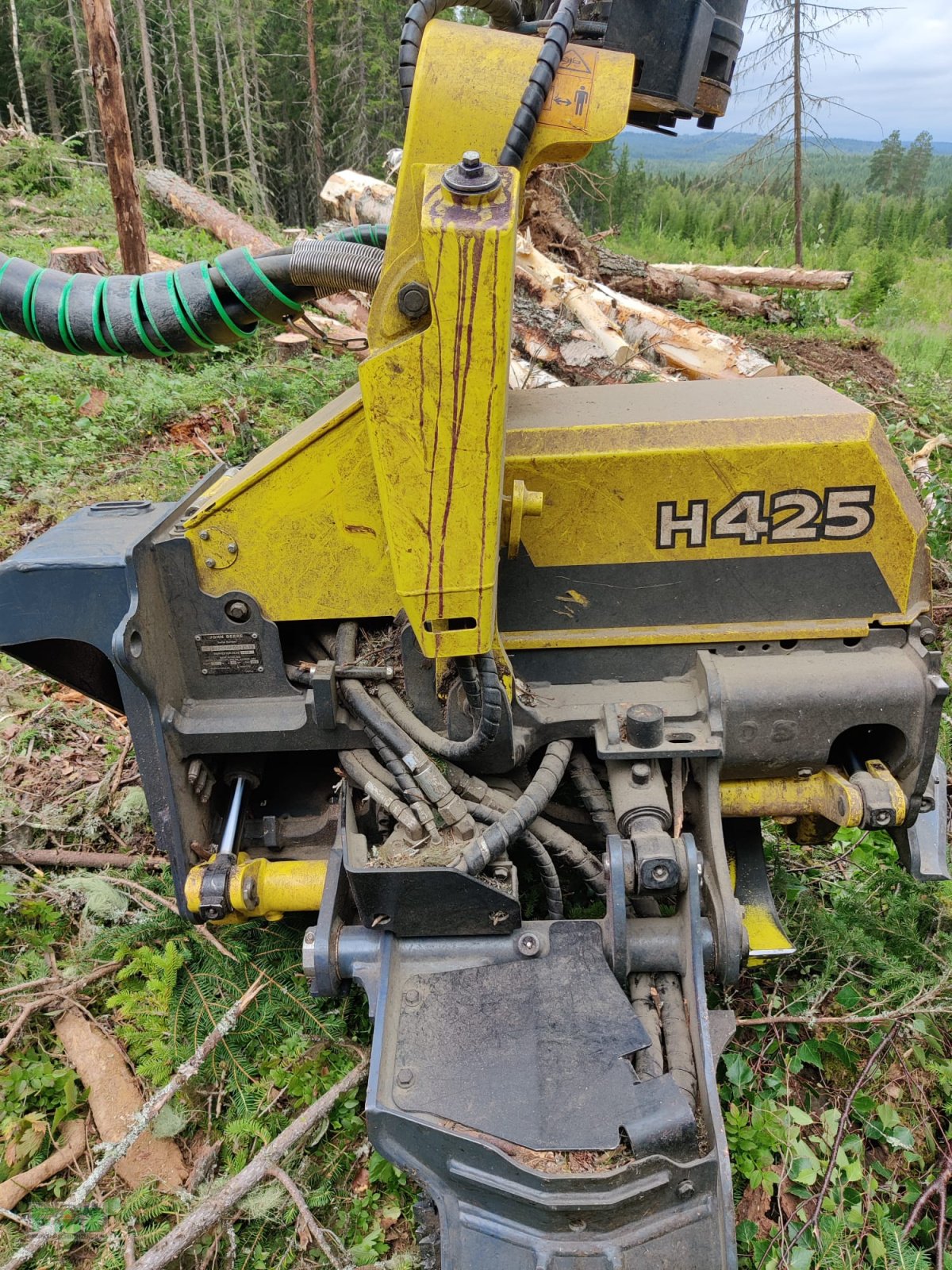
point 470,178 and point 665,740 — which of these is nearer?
point 470,178

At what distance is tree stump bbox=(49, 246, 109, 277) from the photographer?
855 centimetres

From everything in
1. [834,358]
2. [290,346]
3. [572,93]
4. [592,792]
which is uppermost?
[572,93]

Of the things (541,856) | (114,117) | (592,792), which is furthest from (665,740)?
(114,117)

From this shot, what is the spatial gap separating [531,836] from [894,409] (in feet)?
22.2

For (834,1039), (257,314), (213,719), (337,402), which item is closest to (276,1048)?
(213,719)

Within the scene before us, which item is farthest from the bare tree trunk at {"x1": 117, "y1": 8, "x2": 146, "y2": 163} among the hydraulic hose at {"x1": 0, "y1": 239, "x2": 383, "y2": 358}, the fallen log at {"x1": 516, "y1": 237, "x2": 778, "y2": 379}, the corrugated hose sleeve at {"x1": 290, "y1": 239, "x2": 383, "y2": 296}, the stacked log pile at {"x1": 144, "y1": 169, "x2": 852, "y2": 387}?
the corrugated hose sleeve at {"x1": 290, "y1": 239, "x2": 383, "y2": 296}

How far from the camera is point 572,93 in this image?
85.2 inches

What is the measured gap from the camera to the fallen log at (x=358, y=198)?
8602mm

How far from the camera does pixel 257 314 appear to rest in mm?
2705

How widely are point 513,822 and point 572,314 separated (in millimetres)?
5616

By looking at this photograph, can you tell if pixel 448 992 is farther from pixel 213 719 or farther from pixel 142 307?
pixel 142 307

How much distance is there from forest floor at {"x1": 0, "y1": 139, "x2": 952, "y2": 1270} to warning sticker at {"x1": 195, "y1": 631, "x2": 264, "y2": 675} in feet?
3.40

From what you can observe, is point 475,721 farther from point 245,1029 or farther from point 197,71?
point 197,71

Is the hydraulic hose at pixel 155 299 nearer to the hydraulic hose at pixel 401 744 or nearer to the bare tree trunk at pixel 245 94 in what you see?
the hydraulic hose at pixel 401 744
